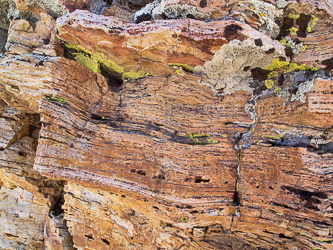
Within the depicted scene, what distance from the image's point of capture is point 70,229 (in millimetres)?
8828

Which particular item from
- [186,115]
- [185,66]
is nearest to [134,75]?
[185,66]

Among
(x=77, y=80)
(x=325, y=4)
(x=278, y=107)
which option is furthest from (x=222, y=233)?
(x=325, y=4)

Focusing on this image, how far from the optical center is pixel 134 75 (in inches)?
320

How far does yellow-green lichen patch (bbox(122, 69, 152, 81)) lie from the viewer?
26.0 feet

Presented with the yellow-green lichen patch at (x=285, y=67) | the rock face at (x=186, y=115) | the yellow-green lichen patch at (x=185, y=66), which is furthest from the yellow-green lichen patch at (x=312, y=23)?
the yellow-green lichen patch at (x=185, y=66)

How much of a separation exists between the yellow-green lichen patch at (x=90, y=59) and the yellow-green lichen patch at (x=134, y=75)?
0.39m

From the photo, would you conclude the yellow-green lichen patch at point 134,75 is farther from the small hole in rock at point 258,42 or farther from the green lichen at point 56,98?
the small hole in rock at point 258,42

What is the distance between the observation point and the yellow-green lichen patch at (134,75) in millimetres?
7914

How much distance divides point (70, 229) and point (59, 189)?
7.52 ft

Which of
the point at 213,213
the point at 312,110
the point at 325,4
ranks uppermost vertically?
the point at 325,4

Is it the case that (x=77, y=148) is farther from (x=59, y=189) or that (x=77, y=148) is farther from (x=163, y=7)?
(x=163, y=7)

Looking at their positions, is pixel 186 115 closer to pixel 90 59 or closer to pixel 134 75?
pixel 134 75

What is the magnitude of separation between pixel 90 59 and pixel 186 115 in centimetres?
Answer: 454

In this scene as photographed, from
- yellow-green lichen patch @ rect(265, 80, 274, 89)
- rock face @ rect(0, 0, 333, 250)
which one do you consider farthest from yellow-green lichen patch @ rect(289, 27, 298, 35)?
yellow-green lichen patch @ rect(265, 80, 274, 89)
